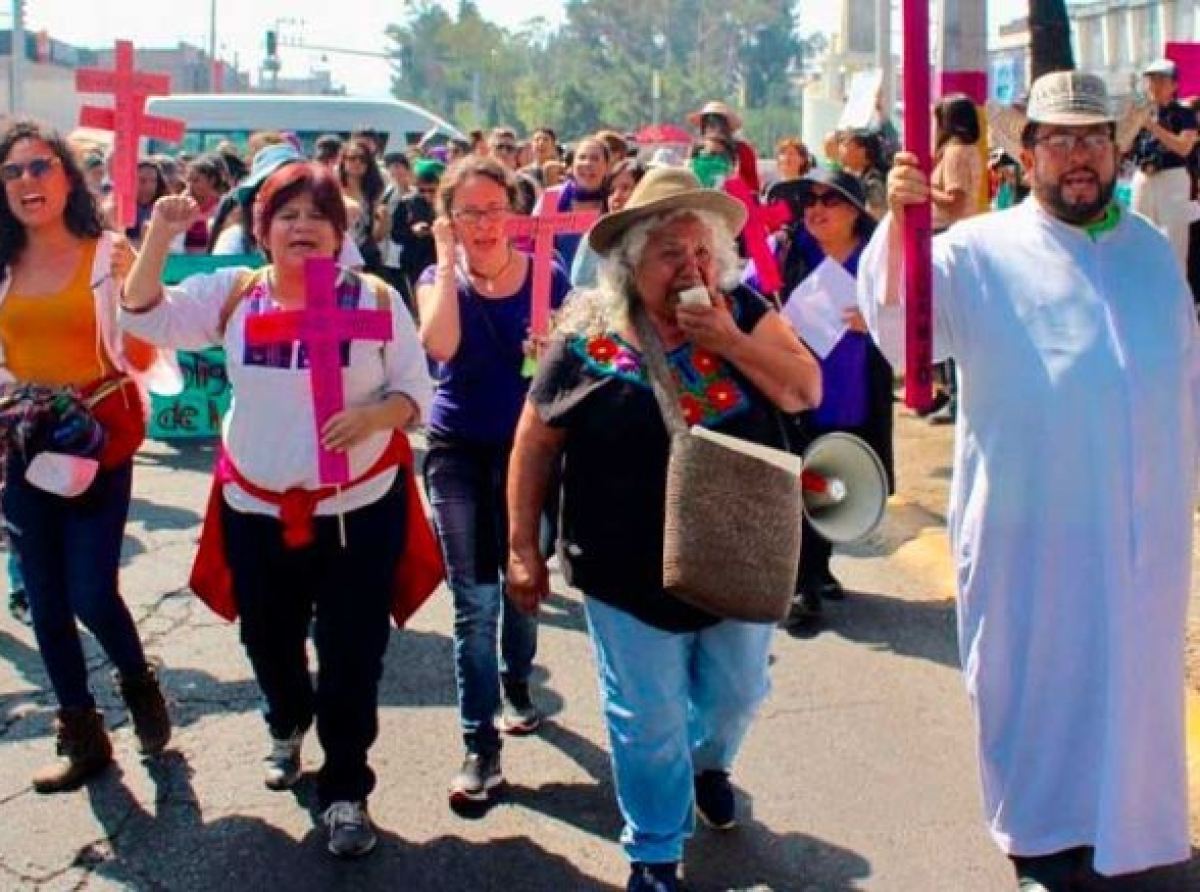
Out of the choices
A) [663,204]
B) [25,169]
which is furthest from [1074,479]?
[25,169]

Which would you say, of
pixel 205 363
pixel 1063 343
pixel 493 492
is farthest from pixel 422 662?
pixel 205 363

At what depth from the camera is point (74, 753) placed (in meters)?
4.81

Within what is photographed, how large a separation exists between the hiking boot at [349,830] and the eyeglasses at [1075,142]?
2.44 m

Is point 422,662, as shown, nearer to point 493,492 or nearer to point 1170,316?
point 493,492

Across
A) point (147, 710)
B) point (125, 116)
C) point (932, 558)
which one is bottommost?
point (147, 710)

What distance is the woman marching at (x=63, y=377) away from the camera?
4723mm

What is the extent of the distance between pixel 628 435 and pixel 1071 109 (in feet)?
4.03

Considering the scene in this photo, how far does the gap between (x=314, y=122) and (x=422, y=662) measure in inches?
875

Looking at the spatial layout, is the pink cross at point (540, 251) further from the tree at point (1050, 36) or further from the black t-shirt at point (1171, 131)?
the black t-shirt at point (1171, 131)

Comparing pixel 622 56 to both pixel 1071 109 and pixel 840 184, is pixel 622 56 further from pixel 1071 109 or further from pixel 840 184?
pixel 1071 109

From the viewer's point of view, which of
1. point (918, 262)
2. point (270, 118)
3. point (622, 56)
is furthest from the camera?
point (622, 56)

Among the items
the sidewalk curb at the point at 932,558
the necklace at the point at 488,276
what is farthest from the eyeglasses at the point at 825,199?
the necklace at the point at 488,276

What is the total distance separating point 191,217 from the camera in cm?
427

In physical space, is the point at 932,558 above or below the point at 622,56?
below
